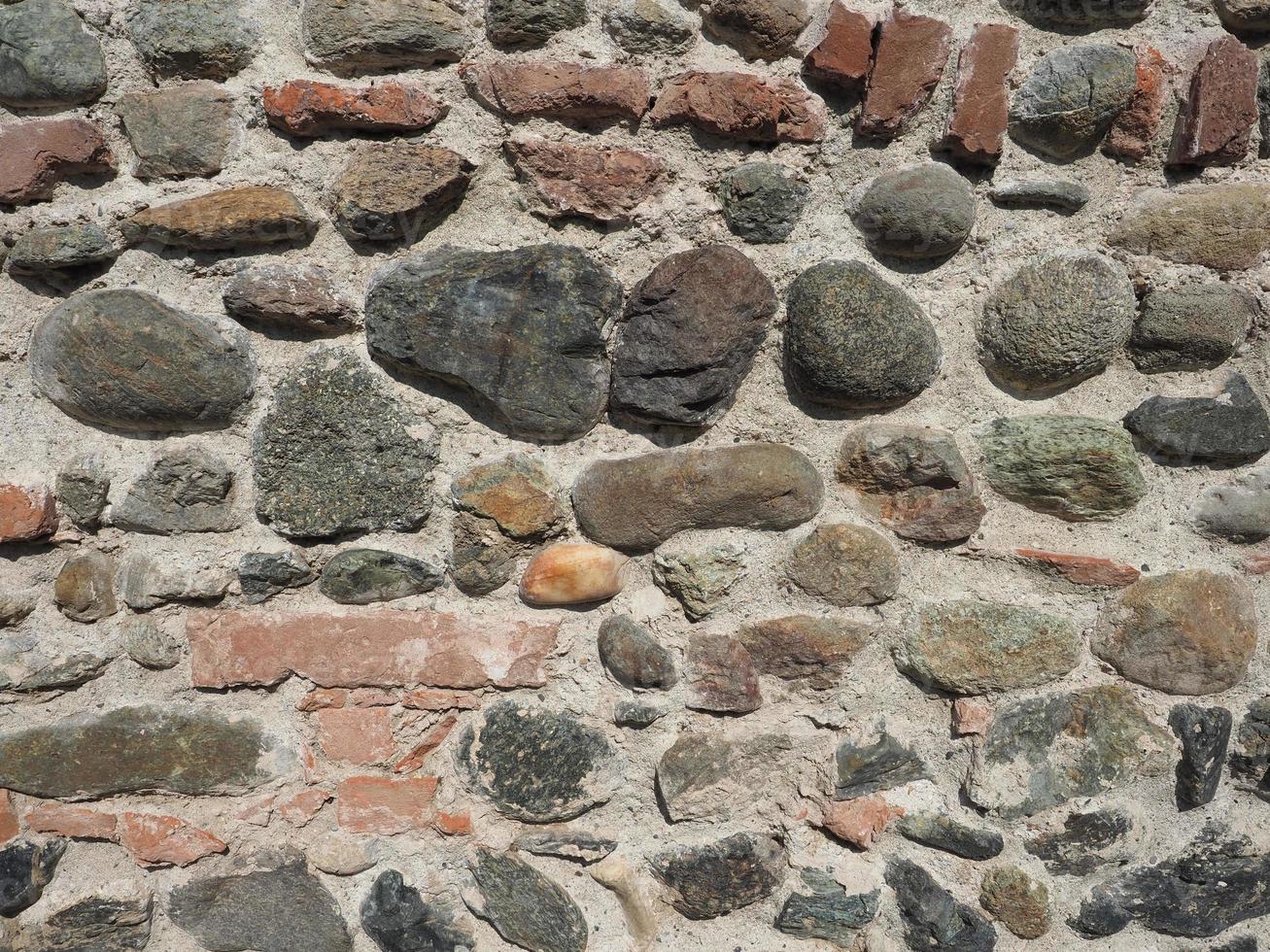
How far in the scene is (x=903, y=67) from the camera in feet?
3.29

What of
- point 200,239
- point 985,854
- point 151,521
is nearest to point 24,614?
point 151,521

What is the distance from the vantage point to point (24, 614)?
3.60 feet

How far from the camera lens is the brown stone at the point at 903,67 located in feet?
3.26

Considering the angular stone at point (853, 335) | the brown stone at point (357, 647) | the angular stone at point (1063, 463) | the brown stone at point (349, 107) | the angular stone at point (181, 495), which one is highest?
the brown stone at point (349, 107)

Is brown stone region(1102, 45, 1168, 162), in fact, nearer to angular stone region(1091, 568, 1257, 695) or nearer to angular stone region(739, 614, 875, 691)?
angular stone region(1091, 568, 1257, 695)

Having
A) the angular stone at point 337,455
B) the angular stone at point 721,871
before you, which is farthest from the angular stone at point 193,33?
the angular stone at point 721,871

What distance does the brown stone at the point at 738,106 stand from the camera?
3.31ft

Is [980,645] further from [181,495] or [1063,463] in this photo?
[181,495]

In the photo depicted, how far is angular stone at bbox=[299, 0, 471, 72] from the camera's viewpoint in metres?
0.98

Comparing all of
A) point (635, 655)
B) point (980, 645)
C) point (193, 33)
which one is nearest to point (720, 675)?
point (635, 655)

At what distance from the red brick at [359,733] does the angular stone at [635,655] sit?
31 centimetres

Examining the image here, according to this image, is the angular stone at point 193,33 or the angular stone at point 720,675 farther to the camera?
the angular stone at point 720,675

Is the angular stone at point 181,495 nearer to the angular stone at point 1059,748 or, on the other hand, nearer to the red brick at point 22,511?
the red brick at point 22,511

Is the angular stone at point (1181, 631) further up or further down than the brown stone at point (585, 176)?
→ further down
